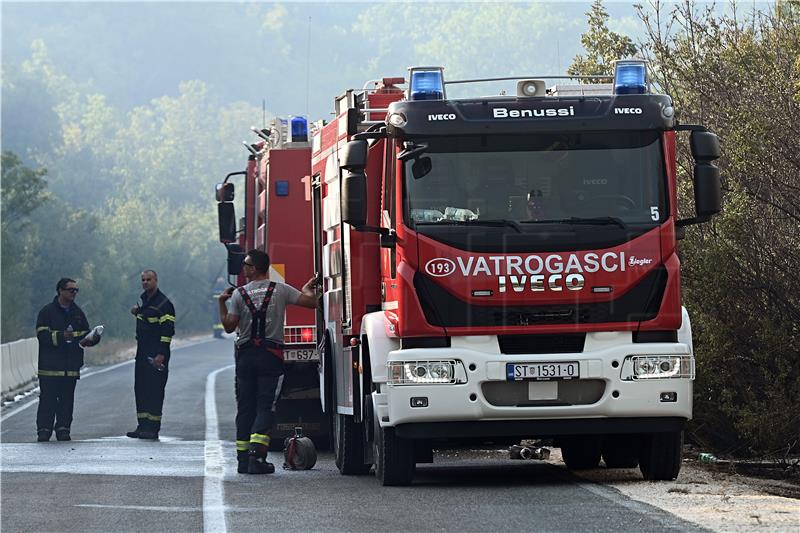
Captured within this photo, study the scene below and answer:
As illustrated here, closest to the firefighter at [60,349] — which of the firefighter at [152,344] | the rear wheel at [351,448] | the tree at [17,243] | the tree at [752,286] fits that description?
the firefighter at [152,344]

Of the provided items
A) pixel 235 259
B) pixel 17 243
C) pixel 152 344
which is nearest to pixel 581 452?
pixel 152 344

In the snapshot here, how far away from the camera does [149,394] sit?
18516 millimetres

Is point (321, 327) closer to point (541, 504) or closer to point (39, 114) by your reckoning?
point (541, 504)

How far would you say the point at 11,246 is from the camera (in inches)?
2345

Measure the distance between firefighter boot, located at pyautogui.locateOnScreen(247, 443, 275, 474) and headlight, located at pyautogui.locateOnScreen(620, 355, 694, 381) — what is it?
3356 mm

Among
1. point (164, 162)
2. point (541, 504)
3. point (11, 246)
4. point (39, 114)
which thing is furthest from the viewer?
point (164, 162)

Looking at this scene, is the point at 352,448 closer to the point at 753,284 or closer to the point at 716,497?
the point at 716,497

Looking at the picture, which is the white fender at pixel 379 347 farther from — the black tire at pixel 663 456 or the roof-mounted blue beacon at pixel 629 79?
the roof-mounted blue beacon at pixel 629 79

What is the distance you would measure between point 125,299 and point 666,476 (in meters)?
67.7

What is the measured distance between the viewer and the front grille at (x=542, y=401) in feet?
37.0

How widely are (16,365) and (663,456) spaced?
69.5 ft

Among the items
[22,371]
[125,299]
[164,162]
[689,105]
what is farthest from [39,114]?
[689,105]

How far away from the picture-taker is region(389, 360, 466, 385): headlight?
441 inches

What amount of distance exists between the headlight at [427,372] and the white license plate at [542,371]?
33cm
